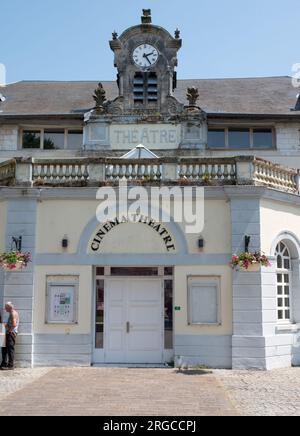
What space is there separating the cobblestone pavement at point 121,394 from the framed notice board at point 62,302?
122 cm

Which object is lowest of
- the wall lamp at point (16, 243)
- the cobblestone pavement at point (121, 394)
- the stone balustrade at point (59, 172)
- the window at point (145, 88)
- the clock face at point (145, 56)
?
the cobblestone pavement at point (121, 394)

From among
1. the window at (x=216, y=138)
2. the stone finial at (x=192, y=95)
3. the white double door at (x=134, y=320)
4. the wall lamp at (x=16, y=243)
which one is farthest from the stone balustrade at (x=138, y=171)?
the stone finial at (x=192, y=95)

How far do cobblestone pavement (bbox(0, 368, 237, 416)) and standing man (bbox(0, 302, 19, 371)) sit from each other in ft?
3.46

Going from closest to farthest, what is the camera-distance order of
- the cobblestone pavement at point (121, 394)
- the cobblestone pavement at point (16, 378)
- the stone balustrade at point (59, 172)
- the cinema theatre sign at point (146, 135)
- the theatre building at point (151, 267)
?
the cobblestone pavement at point (121, 394)
the cobblestone pavement at point (16, 378)
the theatre building at point (151, 267)
the stone balustrade at point (59, 172)
the cinema theatre sign at point (146, 135)

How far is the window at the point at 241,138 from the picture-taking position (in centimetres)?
1862

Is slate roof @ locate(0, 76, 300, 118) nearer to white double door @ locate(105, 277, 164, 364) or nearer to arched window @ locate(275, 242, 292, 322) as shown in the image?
arched window @ locate(275, 242, 292, 322)

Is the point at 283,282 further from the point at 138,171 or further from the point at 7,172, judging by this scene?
the point at 7,172

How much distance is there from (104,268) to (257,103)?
10.5m

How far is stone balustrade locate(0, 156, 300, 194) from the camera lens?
40.5ft

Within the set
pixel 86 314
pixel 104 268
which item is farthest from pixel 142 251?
pixel 86 314

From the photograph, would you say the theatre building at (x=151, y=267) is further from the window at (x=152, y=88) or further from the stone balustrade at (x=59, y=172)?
the window at (x=152, y=88)

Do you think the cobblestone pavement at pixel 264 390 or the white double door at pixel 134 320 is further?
the white double door at pixel 134 320

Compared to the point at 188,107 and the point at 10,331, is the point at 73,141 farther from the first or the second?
the point at 10,331

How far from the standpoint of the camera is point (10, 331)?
1151 cm
